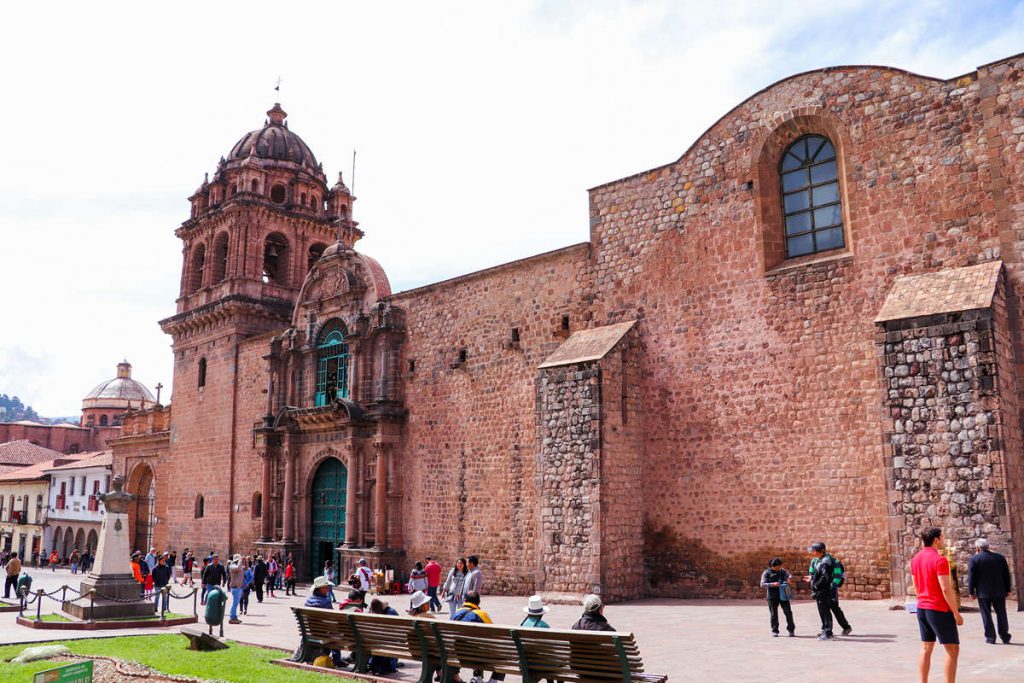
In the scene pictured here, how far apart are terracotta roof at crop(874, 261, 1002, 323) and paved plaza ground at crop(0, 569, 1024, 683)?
398 centimetres

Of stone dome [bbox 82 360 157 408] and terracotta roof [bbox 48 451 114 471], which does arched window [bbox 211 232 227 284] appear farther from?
stone dome [bbox 82 360 157 408]

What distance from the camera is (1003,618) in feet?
27.6

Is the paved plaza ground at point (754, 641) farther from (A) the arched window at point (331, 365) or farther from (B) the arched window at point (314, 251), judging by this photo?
(B) the arched window at point (314, 251)

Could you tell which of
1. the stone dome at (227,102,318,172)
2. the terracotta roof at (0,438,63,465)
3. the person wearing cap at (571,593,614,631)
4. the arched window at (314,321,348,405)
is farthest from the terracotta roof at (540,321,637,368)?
the terracotta roof at (0,438,63,465)

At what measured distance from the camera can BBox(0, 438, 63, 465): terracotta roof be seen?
174ft

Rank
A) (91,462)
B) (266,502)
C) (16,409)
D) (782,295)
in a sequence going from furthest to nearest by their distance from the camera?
(16,409), (91,462), (266,502), (782,295)

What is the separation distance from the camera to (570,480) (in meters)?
14.8

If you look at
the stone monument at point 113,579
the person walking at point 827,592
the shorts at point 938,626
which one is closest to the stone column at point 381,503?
the stone monument at point 113,579

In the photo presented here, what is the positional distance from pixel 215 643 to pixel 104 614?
437cm

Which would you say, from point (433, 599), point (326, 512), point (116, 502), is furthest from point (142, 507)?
point (433, 599)

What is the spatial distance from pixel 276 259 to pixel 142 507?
37.5 feet

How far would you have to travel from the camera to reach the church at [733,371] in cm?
1148

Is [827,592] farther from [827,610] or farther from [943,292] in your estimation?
[943,292]

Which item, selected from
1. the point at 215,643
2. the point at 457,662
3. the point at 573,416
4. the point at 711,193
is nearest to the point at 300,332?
the point at 573,416
